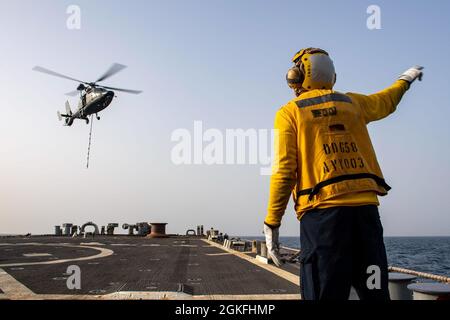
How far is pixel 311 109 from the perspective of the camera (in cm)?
338

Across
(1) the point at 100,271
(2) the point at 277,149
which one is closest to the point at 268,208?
(2) the point at 277,149

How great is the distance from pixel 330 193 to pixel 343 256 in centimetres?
52

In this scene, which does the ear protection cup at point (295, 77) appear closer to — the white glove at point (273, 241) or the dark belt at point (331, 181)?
the dark belt at point (331, 181)

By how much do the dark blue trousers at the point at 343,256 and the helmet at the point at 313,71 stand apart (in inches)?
51.2

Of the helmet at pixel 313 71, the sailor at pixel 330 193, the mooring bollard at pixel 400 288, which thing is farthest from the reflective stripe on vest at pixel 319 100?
the mooring bollard at pixel 400 288

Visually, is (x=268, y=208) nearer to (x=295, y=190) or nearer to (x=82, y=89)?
(x=295, y=190)

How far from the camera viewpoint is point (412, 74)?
4246mm

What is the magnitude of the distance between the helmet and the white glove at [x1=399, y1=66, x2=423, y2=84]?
3.51 ft

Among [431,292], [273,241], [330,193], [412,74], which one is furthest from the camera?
[412,74]

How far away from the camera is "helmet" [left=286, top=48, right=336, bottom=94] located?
3.66 m

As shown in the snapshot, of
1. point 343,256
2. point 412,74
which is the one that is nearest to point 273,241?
point 343,256

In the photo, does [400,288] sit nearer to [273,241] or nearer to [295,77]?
[273,241]

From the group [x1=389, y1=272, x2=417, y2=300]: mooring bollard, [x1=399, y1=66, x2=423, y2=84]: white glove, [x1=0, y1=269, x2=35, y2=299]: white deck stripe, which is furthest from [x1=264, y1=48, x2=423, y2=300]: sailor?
[x1=0, y1=269, x2=35, y2=299]: white deck stripe

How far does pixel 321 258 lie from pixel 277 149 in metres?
1.00
